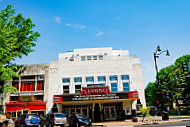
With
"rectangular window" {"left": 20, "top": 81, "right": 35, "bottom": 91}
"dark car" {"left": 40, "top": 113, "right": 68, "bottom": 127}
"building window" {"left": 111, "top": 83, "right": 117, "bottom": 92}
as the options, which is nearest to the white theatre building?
"building window" {"left": 111, "top": 83, "right": 117, "bottom": 92}

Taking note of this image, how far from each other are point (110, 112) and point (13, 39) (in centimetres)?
1897

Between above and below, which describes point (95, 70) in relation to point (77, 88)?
above

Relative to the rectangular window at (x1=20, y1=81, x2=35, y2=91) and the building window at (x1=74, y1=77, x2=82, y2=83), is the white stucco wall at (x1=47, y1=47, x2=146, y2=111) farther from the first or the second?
the rectangular window at (x1=20, y1=81, x2=35, y2=91)

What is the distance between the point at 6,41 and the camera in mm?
26344

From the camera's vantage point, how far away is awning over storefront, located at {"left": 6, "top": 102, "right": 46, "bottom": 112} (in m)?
28.9

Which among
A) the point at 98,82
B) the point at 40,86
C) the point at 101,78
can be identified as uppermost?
the point at 101,78

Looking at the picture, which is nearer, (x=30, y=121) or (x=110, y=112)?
(x=30, y=121)

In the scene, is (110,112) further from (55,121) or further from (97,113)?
(55,121)

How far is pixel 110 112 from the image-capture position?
1216 inches

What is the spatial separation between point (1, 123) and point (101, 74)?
56.6 feet

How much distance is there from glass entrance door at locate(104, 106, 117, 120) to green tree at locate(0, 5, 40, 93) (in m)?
14.9

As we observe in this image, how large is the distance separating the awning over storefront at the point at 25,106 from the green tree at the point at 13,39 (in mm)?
2729

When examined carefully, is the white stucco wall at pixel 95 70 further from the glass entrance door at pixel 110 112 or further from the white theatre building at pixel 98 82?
the glass entrance door at pixel 110 112

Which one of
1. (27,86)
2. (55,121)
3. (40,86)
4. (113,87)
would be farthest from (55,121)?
(27,86)
